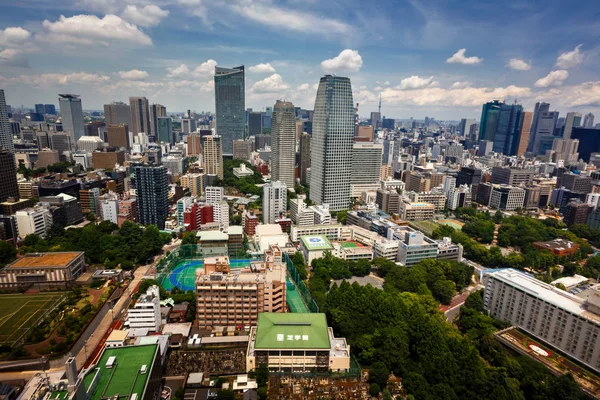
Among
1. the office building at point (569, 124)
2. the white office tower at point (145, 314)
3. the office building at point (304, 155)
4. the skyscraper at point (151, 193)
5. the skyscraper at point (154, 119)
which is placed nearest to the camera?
the white office tower at point (145, 314)

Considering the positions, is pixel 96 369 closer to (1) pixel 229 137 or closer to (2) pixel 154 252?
(2) pixel 154 252

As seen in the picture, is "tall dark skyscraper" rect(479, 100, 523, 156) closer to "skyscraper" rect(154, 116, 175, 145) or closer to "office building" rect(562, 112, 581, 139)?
"office building" rect(562, 112, 581, 139)

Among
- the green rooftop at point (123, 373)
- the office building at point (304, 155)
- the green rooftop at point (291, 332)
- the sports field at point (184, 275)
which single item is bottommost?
the sports field at point (184, 275)

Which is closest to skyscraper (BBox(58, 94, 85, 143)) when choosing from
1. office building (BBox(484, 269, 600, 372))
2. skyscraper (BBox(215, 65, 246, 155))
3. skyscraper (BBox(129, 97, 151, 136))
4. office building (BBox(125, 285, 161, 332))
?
skyscraper (BBox(129, 97, 151, 136))

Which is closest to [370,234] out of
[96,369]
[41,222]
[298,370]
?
[298,370]

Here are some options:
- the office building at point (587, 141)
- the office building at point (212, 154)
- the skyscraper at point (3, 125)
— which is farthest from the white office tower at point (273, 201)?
the office building at point (587, 141)

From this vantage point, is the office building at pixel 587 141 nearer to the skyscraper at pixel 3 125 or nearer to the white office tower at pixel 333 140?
the white office tower at pixel 333 140
